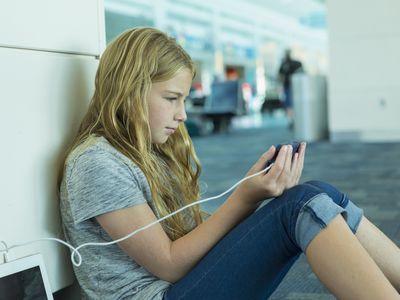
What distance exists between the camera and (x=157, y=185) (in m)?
1.20

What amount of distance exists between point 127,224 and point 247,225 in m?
0.23

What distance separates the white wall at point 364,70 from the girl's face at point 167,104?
5.77 m

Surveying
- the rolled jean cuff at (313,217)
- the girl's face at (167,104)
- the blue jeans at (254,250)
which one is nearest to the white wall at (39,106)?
the girl's face at (167,104)

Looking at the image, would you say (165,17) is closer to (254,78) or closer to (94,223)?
(254,78)

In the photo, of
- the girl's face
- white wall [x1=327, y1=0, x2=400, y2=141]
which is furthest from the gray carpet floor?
the girl's face

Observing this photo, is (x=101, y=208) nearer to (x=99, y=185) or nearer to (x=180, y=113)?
(x=99, y=185)

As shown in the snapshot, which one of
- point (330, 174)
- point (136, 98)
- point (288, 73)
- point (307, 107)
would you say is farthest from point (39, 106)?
point (288, 73)

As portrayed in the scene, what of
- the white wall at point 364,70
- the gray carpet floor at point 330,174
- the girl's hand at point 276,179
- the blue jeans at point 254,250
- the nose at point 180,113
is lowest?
the gray carpet floor at point 330,174

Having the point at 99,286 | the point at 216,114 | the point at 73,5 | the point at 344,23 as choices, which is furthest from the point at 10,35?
the point at 216,114

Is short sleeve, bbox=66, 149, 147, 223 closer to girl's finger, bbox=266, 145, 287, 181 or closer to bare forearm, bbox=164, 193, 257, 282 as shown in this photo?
bare forearm, bbox=164, 193, 257, 282

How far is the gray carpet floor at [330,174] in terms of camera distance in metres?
1.93

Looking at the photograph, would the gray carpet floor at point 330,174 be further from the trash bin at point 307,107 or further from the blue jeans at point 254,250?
the blue jeans at point 254,250

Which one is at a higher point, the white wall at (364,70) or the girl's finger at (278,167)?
the white wall at (364,70)

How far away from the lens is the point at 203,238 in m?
1.13
